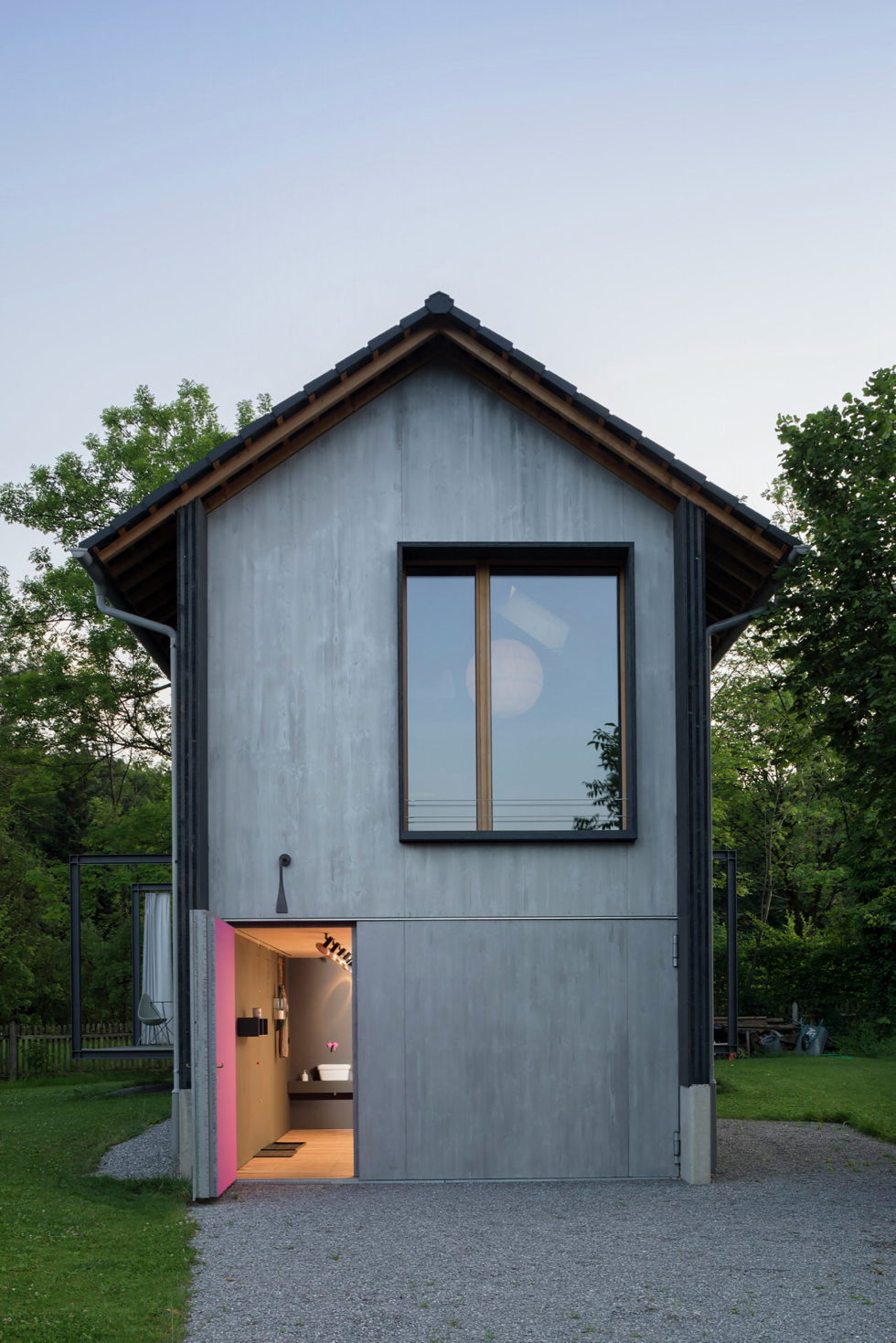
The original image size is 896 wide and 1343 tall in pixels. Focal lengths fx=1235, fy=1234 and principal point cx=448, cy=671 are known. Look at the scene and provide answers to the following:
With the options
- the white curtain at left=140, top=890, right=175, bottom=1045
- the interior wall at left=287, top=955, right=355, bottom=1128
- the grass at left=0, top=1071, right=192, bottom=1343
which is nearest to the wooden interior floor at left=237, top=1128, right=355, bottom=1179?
the interior wall at left=287, top=955, right=355, bottom=1128

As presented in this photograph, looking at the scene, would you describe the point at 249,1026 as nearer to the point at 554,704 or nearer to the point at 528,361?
the point at 554,704

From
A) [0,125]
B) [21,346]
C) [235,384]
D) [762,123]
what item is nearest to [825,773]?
[235,384]

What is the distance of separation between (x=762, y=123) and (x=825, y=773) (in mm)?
18168

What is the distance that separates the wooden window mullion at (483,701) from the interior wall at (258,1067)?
2.87 meters

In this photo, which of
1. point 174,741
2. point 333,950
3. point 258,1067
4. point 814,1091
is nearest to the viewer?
point 174,741

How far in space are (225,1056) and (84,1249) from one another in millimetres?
2688

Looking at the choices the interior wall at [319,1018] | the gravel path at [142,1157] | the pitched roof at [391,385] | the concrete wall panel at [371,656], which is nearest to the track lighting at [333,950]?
the interior wall at [319,1018]

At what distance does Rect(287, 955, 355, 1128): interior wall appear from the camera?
1670 centimetres

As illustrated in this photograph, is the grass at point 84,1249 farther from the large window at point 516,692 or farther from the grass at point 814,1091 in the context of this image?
the grass at point 814,1091

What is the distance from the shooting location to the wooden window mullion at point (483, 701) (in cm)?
1062

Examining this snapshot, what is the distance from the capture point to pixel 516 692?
10.8 m

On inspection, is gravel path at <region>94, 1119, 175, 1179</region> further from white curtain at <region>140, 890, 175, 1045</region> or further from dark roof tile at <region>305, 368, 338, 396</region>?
dark roof tile at <region>305, 368, 338, 396</region>

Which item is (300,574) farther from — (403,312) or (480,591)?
(403,312)

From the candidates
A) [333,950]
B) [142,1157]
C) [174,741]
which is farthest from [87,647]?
Answer: [174,741]
